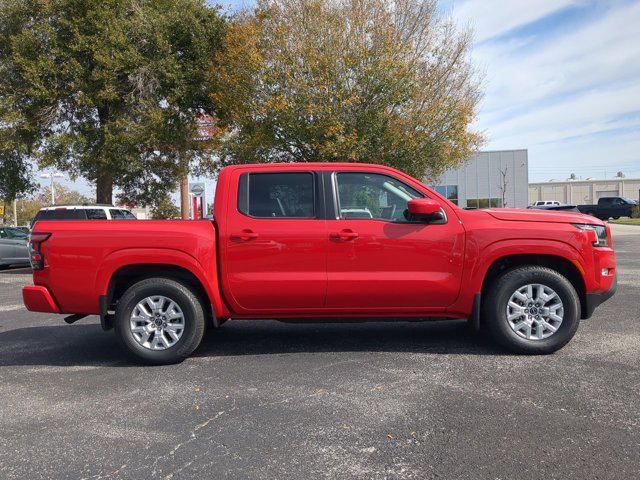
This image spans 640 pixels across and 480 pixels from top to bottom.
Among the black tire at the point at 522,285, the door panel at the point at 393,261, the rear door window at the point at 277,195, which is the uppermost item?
the rear door window at the point at 277,195

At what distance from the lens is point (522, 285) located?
4.93 meters

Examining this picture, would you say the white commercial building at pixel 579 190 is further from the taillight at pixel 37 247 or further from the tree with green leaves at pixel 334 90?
the taillight at pixel 37 247

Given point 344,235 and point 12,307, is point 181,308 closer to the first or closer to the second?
point 344,235

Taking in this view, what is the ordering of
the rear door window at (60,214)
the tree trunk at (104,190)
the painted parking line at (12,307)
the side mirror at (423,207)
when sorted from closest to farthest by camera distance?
the side mirror at (423,207) → the painted parking line at (12,307) → the rear door window at (60,214) → the tree trunk at (104,190)

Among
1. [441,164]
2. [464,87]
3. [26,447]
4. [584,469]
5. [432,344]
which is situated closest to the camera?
[584,469]

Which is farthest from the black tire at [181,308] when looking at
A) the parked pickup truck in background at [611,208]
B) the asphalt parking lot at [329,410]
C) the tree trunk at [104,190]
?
the parked pickup truck in background at [611,208]

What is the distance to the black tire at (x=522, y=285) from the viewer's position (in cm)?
489

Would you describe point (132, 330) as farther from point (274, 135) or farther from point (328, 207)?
point (274, 135)

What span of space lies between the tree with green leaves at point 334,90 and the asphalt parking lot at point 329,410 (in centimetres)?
1038

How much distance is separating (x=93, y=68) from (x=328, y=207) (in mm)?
15189

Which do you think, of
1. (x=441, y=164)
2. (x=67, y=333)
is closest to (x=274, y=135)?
(x=441, y=164)

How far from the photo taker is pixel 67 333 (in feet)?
21.6

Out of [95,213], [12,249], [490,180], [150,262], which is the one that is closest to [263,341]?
[150,262]

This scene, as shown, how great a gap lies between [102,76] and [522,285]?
15.5 meters
